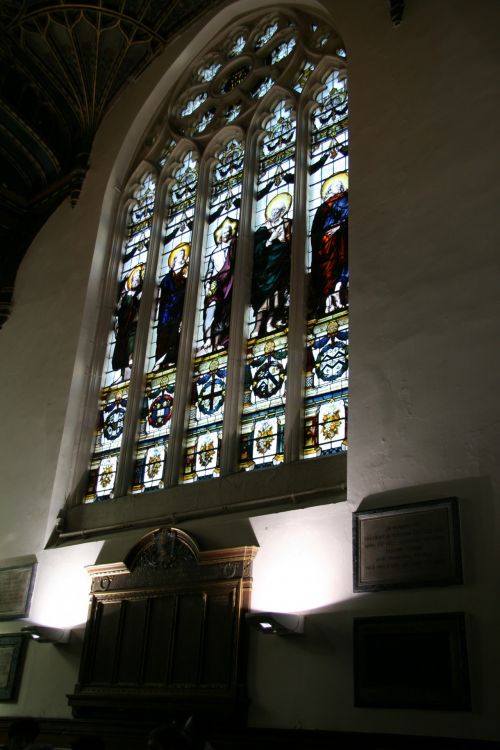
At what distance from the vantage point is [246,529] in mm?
7215

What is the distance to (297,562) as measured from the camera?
675 cm

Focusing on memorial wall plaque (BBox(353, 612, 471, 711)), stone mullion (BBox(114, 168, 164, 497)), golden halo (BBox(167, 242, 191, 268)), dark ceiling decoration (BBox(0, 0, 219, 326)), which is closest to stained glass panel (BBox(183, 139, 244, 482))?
golden halo (BBox(167, 242, 191, 268))

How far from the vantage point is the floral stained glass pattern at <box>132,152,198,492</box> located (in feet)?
28.8

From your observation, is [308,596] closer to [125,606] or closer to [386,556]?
[386,556]

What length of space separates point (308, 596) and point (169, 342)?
3817 millimetres

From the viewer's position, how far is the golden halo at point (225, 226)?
9.48m

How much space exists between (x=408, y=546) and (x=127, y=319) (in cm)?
531

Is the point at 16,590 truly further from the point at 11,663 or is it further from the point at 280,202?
the point at 280,202

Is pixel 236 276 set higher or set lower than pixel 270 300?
higher

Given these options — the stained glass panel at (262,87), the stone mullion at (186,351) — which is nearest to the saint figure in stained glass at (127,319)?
the stone mullion at (186,351)

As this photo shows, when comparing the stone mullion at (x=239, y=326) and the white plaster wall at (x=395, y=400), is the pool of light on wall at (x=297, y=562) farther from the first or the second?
the stone mullion at (x=239, y=326)

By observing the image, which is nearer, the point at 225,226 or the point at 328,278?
the point at 328,278

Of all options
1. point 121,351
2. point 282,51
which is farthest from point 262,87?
point 121,351

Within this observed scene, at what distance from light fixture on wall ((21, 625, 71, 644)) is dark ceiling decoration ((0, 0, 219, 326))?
4.95 metres
